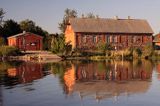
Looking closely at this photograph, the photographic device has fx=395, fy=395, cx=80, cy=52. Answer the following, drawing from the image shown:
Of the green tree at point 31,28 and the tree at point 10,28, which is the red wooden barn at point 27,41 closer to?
the tree at point 10,28

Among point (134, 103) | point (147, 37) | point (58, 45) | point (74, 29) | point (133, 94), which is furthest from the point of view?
point (147, 37)

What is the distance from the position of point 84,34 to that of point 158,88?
52574 millimetres

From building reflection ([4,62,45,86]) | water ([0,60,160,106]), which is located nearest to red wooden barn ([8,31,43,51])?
building reflection ([4,62,45,86])

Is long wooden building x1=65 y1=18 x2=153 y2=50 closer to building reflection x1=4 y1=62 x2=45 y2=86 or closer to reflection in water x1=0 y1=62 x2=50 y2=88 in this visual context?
reflection in water x1=0 y1=62 x2=50 y2=88

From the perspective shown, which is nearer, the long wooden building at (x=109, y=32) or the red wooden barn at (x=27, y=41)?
the long wooden building at (x=109, y=32)

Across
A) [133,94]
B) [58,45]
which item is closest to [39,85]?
[133,94]

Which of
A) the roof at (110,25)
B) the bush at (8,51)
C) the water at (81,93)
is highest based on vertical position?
the roof at (110,25)

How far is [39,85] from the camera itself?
26.3 metres

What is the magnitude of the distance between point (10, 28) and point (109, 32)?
92.1 feet

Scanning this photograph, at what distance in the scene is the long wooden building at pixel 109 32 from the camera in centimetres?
7650

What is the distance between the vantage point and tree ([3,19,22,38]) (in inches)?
3669

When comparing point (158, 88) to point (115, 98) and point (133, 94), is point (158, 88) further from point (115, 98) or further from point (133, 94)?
point (115, 98)

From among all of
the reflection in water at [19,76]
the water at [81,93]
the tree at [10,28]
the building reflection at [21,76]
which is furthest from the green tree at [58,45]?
the water at [81,93]

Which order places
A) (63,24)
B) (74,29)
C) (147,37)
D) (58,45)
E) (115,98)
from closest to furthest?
(115,98) → (58,45) → (74,29) → (147,37) → (63,24)
